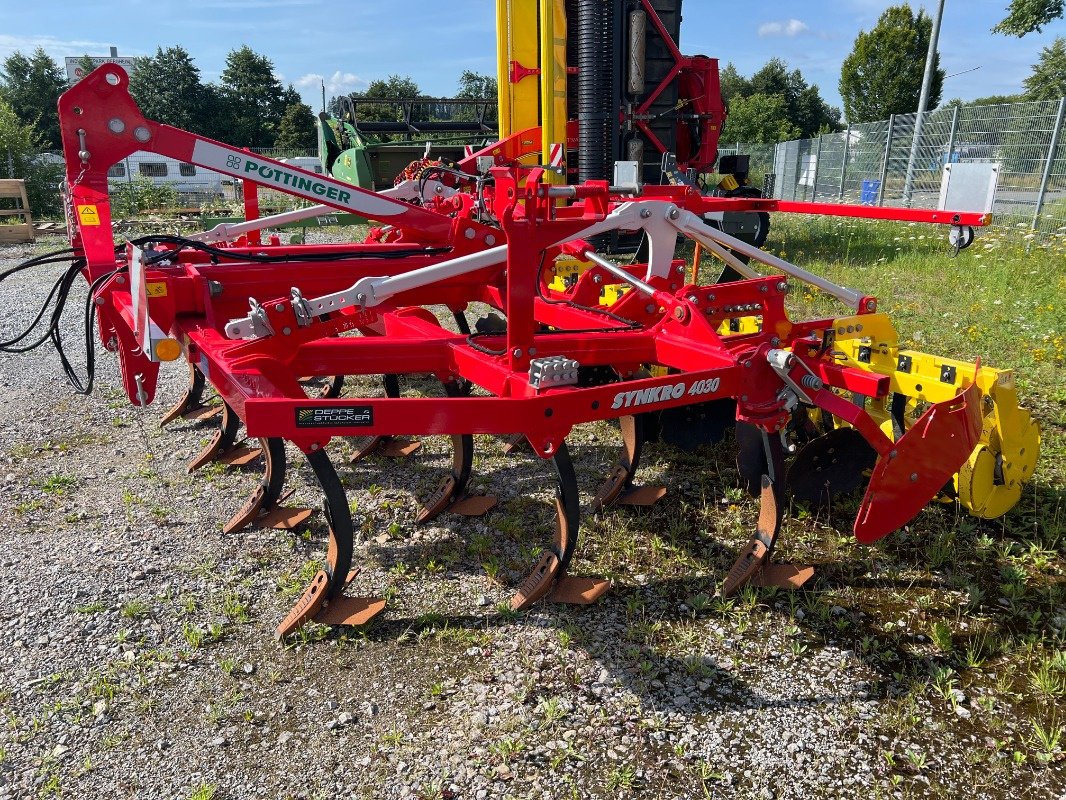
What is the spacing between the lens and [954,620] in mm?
3275

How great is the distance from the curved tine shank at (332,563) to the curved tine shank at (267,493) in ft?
2.89

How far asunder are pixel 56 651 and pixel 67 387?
397cm

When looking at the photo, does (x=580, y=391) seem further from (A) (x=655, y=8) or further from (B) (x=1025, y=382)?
(A) (x=655, y=8)

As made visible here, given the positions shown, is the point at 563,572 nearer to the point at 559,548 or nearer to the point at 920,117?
the point at 559,548

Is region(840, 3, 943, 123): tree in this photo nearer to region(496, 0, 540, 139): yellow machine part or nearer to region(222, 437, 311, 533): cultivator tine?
region(496, 0, 540, 139): yellow machine part

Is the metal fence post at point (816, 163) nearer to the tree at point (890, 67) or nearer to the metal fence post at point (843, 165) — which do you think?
the metal fence post at point (843, 165)

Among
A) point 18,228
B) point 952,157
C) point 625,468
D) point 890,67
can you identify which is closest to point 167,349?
point 625,468

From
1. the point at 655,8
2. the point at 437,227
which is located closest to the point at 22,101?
the point at 655,8

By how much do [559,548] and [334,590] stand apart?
98 cm

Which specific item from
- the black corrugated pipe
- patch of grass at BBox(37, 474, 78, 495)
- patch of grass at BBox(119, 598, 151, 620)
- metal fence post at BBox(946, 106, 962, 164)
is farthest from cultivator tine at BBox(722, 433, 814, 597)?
metal fence post at BBox(946, 106, 962, 164)

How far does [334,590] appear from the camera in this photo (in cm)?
330

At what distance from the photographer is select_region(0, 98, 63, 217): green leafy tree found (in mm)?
19859

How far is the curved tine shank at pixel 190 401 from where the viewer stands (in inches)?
223

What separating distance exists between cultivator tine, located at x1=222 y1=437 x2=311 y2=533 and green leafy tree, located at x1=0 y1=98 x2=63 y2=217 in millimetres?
19550
